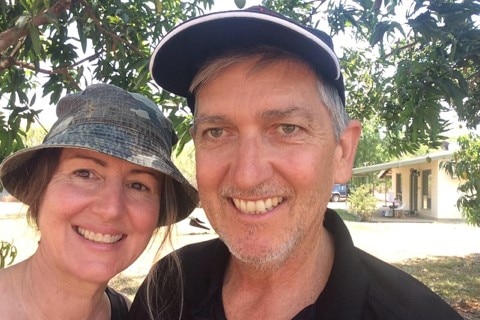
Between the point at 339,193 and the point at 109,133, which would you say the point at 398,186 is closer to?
the point at 339,193

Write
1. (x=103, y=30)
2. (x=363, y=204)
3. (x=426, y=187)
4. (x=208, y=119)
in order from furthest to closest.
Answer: (x=426, y=187), (x=363, y=204), (x=103, y=30), (x=208, y=119)

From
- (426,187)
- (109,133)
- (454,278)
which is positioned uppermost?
(426,187)

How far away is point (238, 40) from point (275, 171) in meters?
0.46

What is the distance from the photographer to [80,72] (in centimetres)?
329

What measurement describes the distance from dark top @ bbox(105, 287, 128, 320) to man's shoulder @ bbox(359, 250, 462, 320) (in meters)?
1.13

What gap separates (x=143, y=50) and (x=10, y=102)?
0.88 meters

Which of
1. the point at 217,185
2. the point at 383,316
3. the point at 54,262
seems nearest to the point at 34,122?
the point at 54,262

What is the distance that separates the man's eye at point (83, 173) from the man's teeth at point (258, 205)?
1.96 ft

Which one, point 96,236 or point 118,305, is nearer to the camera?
point 96,236

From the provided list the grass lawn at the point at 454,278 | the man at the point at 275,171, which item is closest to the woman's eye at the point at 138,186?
the man at the point at 275,171

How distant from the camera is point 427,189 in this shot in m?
24.4

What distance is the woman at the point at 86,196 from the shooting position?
1.83m

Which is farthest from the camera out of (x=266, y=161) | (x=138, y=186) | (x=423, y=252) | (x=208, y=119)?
(x=423, y=252)

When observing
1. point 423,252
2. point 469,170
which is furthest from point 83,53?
point 423,252
